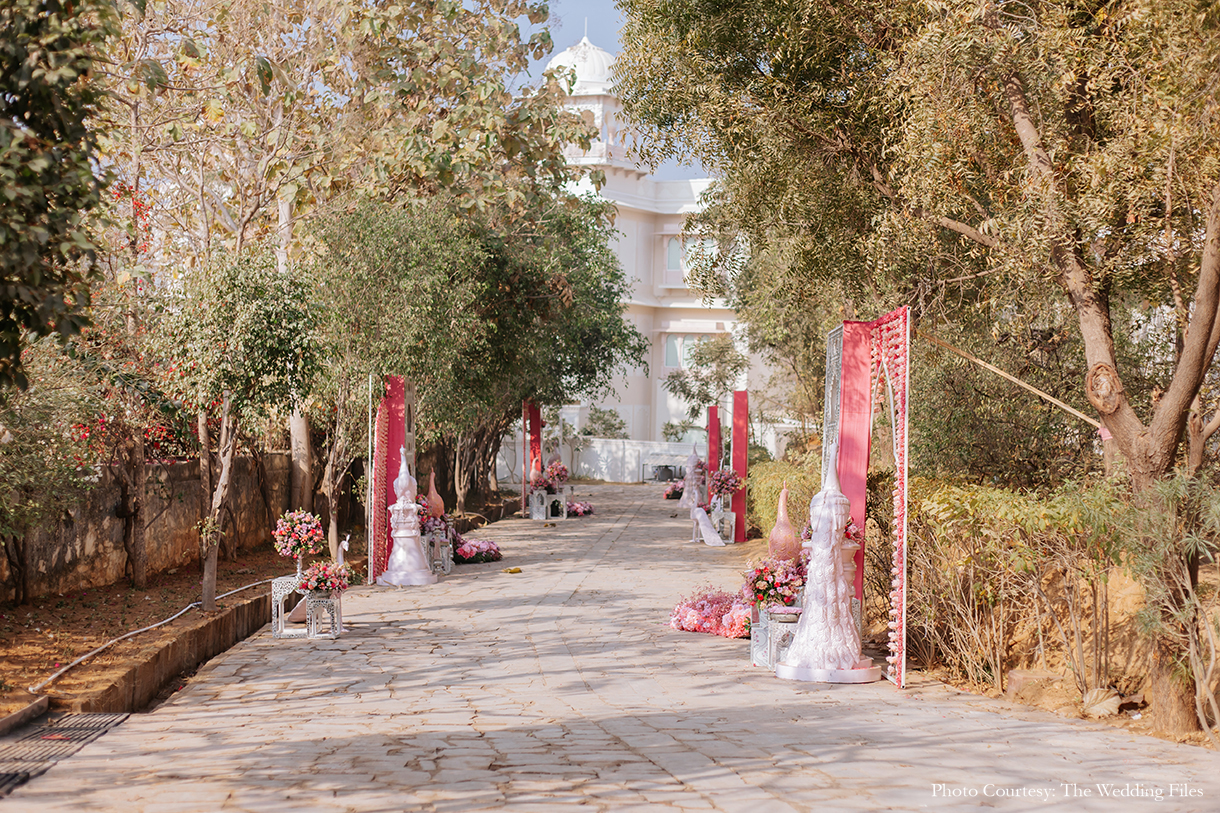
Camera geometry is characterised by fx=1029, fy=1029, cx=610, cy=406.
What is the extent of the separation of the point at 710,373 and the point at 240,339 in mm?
28569

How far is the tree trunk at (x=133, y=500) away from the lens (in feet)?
36.6

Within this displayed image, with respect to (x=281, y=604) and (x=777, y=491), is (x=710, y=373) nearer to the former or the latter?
(x=777, y=491)

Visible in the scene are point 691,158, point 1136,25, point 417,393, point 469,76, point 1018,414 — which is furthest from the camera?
point 417,393

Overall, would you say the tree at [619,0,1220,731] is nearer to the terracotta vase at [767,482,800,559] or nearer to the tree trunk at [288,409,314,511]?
the terracotta vase at [767,482,800,559]

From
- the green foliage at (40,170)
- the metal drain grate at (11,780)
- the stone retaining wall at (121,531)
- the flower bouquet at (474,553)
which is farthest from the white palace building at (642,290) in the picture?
the green foliage at (40,170)

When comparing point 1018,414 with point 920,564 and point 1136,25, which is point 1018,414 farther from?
point 1136,25

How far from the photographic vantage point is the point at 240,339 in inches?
380

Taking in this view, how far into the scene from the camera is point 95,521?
35.2 feet

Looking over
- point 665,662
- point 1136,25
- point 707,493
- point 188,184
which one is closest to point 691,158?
point 1136,25

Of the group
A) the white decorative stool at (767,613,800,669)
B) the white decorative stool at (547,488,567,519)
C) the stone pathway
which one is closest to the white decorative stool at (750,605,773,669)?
the white decorative stool at (767,613,800,669)

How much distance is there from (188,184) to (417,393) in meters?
4.60

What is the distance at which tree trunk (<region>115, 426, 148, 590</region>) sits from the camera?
11.1 m

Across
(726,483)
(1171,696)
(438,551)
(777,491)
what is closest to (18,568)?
(438,551)

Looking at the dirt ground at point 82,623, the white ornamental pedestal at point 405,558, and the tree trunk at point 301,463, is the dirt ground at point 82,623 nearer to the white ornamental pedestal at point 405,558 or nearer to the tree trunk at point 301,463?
the white ornamental pedestal at point 405,558
